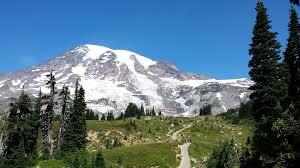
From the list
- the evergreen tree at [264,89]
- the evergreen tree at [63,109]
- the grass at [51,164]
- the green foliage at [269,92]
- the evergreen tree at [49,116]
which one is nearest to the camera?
the green foliage at [269,92]

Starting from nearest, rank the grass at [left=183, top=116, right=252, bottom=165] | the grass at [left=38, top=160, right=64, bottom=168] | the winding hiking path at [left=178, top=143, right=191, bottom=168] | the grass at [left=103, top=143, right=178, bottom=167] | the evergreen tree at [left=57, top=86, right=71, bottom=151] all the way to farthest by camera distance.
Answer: the grass at [left=38, top=160, right=64, bottom=168]
the evergreen tree at [left=57, top=86, right=71, bottom=151]
the grass at [left=103, top=143, right=178, bottom=167]
the winding hiking path at [left=178, top=143, right=191, bottom=168]
the grass at [left=183, top=116, right=252, bottom=165]

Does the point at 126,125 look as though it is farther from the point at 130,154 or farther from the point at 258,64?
the point at 258,64

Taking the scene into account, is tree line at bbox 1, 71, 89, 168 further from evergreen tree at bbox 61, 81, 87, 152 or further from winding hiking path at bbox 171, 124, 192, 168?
winding hiking path at bbox 171, 124, 192, 168

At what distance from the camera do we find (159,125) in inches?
6437

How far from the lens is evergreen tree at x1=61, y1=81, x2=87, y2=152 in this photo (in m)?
87.7

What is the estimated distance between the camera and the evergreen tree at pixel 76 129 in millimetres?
87700

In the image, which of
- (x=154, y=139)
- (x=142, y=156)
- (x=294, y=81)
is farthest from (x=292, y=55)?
(x=154, y=139)

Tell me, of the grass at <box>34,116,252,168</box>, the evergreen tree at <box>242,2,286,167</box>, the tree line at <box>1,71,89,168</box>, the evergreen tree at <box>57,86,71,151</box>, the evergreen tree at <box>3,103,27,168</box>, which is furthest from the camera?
the grass at <box>34,116,252,168</box>

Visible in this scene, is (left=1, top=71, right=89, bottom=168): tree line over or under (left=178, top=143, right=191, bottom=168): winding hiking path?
over

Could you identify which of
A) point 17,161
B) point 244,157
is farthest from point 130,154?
point 244,157

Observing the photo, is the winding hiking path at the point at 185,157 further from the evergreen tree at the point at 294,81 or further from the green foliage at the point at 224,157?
the evergreen tree at the point at 294,81

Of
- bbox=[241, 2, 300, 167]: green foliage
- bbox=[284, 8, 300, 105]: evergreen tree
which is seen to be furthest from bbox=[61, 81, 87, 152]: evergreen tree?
bbox=[284, 8, 300, 105]: evergreen tree

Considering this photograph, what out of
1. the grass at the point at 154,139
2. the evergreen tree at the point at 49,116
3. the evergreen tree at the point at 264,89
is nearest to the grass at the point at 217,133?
the grass at the point at 154,139

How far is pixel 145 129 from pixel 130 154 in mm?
60048
